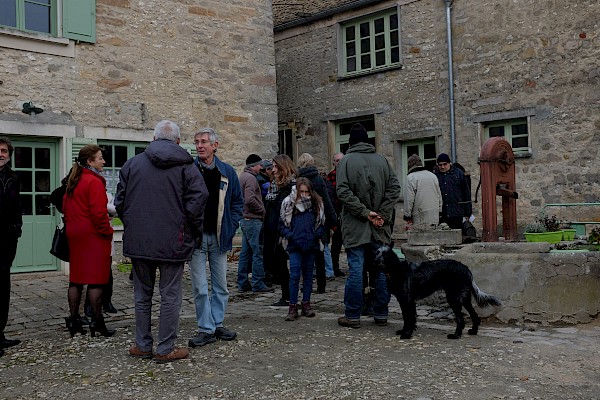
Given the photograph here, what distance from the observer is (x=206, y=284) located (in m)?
4.78

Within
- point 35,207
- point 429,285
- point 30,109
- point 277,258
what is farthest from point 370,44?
point 429,285

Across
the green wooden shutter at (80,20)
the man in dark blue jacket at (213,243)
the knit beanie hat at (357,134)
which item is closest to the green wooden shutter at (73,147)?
the green wooden shutter at (80,20)

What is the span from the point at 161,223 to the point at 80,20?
636 centimetres

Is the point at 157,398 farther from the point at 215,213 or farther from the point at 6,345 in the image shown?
the point at 6,345

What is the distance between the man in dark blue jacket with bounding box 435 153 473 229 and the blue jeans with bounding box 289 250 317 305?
2784 millimetres

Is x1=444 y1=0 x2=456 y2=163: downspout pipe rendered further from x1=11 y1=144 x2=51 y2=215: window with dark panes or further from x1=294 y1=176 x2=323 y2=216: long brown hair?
x1=11 y1=144 x2=51 y2=215: window with dark panes

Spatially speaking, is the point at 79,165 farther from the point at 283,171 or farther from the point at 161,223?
the point at 283,171

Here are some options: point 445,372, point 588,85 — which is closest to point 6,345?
point 445,372

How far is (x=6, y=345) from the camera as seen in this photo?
191 inches

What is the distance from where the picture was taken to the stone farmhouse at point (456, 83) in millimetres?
11125

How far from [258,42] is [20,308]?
22.9 feet

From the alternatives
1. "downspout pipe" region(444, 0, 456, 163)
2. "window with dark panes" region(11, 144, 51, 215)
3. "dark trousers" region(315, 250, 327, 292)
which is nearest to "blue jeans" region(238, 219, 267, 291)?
"dark trousers" region(315, 250, 327, 292)

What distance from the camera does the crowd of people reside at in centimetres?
432

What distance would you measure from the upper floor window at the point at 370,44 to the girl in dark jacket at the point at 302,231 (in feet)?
27.8
